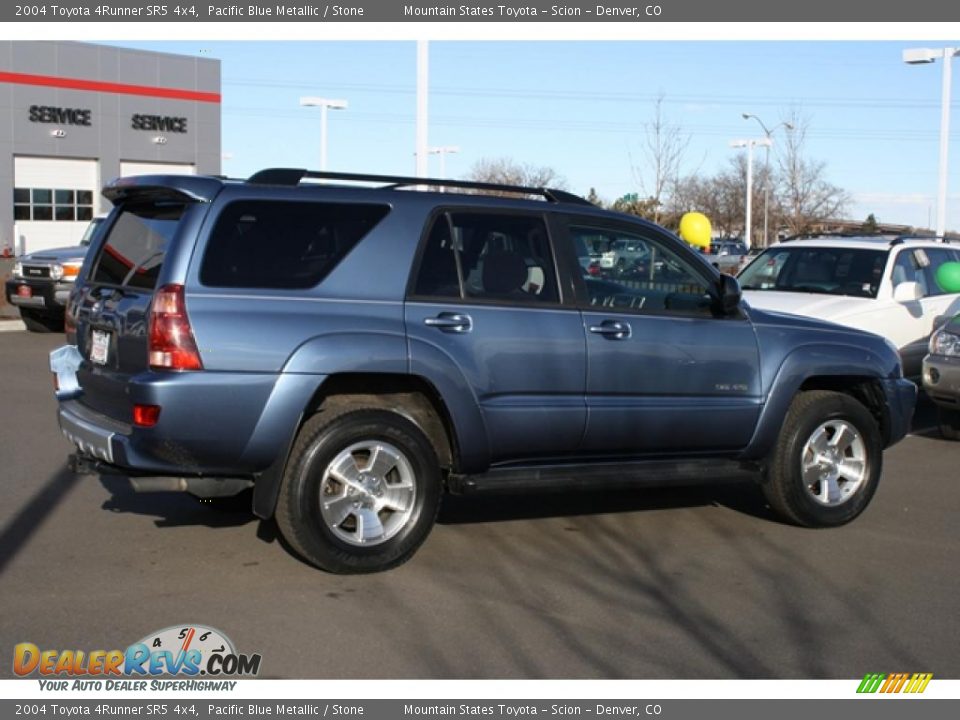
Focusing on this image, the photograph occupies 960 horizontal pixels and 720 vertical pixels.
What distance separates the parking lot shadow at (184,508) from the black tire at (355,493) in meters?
1.28

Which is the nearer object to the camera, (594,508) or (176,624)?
(176,624)

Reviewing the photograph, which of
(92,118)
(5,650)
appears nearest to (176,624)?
(5,650)

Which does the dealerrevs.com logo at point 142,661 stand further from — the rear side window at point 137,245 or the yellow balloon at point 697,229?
the yellow balloon at point 697,229

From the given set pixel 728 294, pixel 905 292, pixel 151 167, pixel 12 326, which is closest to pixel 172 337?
pixel 728 294

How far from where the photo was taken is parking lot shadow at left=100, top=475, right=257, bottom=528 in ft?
23.3

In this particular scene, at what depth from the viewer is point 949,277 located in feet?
39.4

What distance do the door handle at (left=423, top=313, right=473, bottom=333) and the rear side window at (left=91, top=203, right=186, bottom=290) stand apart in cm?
140

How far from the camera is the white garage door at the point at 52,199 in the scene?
154 feet

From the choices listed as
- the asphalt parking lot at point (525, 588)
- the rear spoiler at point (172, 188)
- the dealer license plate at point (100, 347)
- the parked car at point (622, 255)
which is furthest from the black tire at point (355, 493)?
the parked car at point (622, 255)

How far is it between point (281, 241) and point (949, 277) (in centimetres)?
842

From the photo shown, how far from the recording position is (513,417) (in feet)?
20.7

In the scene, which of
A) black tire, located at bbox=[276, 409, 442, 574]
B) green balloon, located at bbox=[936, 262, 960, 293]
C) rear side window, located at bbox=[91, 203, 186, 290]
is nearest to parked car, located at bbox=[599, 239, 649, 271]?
black tire, located at bbox=[276, 409, 442, 574]
